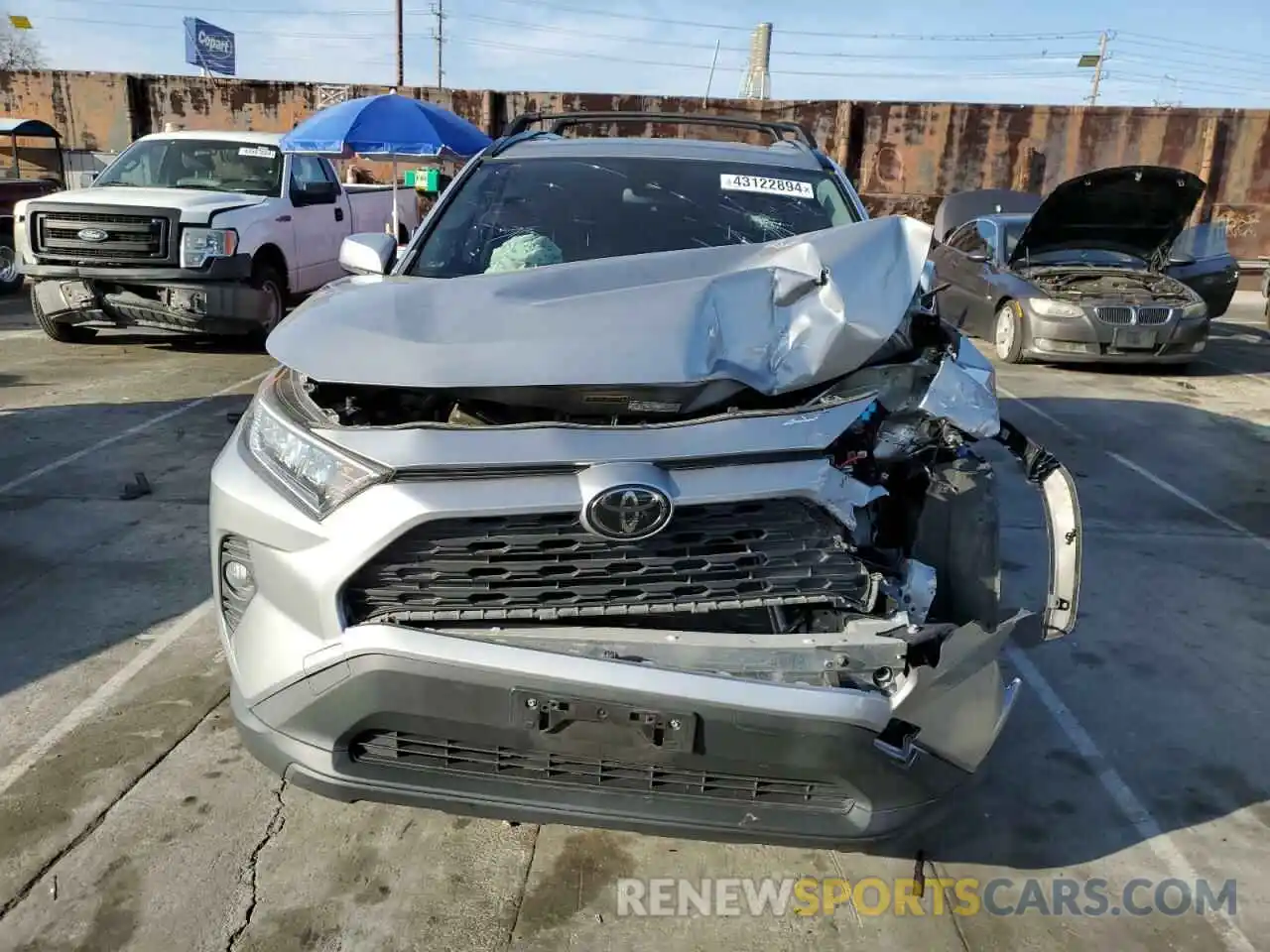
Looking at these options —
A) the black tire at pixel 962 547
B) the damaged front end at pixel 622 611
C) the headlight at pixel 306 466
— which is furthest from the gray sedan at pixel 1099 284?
the headlight at pixel 306 466

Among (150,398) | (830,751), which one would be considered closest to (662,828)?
(830,751)

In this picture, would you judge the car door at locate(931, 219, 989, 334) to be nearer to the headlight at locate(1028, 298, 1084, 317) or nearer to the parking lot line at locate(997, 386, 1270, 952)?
the headlight at locate(1028, 298, 1084, 317)

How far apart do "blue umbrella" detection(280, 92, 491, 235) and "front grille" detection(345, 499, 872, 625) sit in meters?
8.41

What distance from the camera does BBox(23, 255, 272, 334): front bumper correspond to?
829cm

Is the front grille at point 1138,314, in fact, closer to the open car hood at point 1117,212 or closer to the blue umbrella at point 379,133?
the open car hood at point 1117,212

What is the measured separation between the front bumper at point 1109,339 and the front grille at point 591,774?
8357mm

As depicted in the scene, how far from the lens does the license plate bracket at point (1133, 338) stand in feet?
30.2

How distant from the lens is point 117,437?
6.17m

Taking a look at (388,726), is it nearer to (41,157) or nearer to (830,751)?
(830,751)

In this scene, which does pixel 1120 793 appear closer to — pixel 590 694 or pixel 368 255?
pixel 590 694

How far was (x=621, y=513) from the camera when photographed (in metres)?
1.98

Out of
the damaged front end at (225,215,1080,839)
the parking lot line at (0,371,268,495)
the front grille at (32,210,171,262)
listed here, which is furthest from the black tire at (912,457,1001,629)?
the front grille at (32,210,171,262)

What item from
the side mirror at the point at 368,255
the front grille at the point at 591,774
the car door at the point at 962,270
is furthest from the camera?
the car door at the point at 962,270

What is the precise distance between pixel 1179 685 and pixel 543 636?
2.76 metres
